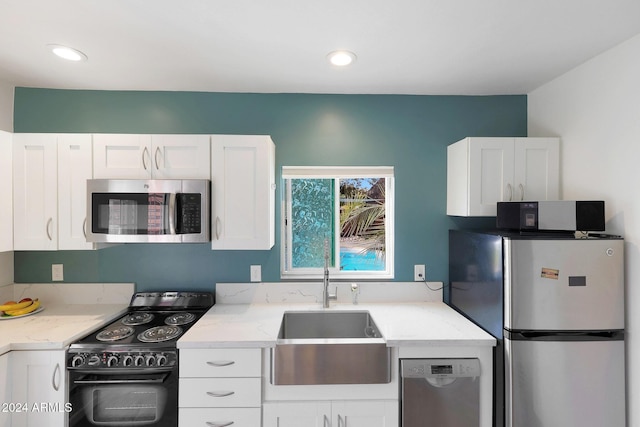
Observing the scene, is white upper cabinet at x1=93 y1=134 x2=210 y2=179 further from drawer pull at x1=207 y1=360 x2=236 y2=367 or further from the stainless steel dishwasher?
the stainless steel dishwasher

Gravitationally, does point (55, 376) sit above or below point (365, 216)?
below

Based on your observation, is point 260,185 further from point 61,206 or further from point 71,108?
point 71,108

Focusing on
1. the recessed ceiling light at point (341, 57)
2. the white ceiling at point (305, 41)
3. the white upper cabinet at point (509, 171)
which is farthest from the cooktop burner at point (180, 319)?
the white upper cabinet at point (509, 171)

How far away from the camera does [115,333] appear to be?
5.80 ft

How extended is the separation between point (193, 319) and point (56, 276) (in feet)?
3.70

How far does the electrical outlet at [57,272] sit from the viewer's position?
2.25m

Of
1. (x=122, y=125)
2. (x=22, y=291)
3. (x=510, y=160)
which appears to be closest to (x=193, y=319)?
(x=22, y=291)

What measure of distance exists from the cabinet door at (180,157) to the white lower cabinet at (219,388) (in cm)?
103

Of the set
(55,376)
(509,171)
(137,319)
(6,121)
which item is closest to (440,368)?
(509,171)

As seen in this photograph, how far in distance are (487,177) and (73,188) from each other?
8.53ft

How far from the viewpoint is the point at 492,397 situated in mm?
1661

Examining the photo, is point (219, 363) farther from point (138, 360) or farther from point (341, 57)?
point (341, 57)

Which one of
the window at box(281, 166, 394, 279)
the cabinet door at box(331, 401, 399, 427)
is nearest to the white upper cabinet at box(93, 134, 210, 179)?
the window at box(281, 166, 394, 279)

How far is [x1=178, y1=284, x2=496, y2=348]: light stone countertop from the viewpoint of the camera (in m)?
1.64
